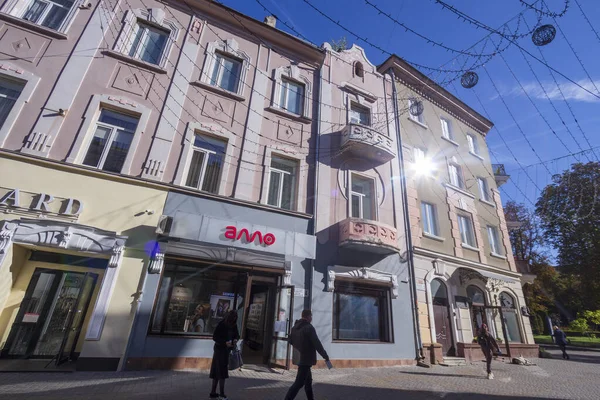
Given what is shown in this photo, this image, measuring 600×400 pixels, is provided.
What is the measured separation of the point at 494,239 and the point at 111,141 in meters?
19.4

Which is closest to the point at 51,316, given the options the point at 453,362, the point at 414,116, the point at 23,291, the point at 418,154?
the point at 23,291

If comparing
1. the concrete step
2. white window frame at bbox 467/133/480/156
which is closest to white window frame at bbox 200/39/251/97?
the concrete step

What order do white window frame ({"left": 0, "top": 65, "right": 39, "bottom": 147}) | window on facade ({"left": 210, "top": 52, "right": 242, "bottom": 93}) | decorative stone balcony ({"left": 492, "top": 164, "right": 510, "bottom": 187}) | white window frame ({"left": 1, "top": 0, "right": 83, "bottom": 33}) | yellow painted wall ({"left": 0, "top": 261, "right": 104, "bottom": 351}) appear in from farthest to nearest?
decorative stone balcony ({"left": 492, "top": 164, "right": 510, "bottom": 187}), window on facade ({"left": 210, "top": 52, "right": 242, "bottom": 93}), white window frame ({"left": 1, "top": 0, "right": 83, "bottom": 33}), white window frame ({"left": 0, "top": 65, "right": 39, "bottom": 147}), yellow painted wall ({"left": 0, "top": 261, "right": 104, "bottom": 351})

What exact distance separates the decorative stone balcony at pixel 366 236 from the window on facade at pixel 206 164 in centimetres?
468

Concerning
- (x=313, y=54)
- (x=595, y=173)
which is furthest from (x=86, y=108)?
(x=595, y=173)

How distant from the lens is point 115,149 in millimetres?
8602

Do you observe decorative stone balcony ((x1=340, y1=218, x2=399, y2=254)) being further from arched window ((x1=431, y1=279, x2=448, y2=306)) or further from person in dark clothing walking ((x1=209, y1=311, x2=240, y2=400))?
person in dark clothing walking ((x1=209, y1=311, x2=240, y2=400))

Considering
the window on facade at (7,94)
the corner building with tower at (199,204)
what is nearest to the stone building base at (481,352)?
the corner building with tower at (199,204)

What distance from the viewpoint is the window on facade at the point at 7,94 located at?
7.81 metres

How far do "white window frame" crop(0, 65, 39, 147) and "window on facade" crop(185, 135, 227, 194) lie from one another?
14.7 ft

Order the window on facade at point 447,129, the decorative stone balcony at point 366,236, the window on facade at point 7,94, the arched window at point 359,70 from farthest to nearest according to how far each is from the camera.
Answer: the window on facade at point 447,129 → the arched window at point 359,70 → the decorative stone balcony at point 366,236 → the window on facade at point 7,94

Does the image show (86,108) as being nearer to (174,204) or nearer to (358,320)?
(174,204)

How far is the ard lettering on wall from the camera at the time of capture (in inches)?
269

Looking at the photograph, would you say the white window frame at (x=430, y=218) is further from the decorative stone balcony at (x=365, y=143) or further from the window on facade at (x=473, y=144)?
the window on facade at (x=473, y=144)
